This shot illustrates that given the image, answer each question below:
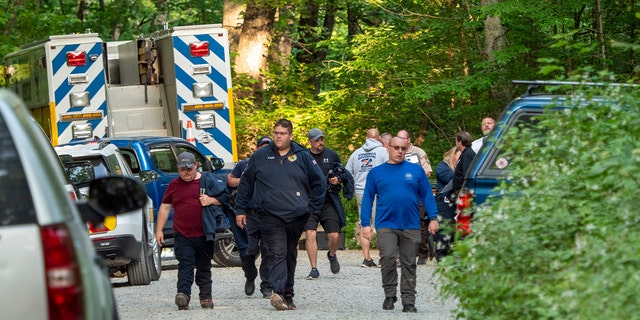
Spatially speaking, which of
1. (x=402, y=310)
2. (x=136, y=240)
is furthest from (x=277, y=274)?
(x=136, y=240)

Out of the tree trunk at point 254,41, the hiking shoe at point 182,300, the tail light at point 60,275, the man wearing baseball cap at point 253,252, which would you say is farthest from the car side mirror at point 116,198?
the tree trunk at point 254,41

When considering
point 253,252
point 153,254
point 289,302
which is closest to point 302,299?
point 253,252

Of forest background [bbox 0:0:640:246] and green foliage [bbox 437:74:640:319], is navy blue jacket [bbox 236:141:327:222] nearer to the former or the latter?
forest background [bbox 0:0:640:246]

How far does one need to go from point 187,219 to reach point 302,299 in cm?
196

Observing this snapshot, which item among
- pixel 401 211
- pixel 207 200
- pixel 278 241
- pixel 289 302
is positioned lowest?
pixel 289 302

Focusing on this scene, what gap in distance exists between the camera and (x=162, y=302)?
50.2 feet

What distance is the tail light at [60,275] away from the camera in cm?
440

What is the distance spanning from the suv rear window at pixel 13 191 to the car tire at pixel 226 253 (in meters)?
15.7

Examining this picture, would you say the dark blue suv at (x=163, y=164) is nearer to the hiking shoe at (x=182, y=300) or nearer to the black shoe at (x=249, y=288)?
the black shoe at (x=249, y=288)

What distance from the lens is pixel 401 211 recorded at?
44.9 ft

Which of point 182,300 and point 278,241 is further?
point 182,300

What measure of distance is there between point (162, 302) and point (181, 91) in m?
7.98

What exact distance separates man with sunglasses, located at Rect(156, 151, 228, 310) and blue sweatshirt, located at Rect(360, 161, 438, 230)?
1584 mm

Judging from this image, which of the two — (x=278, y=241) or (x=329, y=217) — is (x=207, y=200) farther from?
(x=329, y=217)
